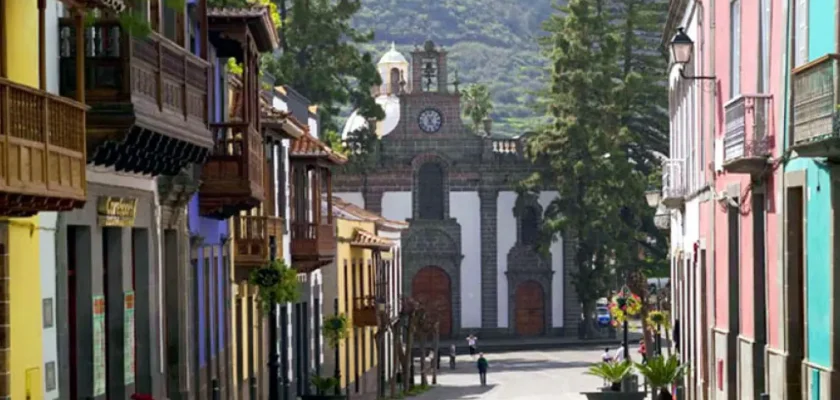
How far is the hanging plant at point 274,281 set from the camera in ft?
105

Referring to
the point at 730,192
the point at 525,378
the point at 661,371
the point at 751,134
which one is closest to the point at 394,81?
the point at 525,378

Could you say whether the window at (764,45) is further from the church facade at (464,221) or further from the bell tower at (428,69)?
the bell tower at (428,69)

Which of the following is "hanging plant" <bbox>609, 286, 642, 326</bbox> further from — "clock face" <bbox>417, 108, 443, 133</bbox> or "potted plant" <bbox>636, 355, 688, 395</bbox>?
"clock face" <bbox>417, 108, 443, 133</bbox>

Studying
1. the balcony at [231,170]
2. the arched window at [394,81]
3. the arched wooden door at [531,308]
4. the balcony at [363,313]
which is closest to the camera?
the balcony at [231,170]

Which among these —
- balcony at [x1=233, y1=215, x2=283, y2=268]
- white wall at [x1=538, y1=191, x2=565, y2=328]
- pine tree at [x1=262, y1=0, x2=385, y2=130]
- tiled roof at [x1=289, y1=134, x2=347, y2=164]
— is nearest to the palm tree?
white wall at [x1=538, y1=191, x2=565, y2=328]

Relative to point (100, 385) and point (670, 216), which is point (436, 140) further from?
point (100, 385)

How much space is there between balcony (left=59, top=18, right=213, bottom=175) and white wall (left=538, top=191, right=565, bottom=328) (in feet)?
234

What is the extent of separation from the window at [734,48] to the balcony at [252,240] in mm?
8777

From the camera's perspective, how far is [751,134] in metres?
23.8

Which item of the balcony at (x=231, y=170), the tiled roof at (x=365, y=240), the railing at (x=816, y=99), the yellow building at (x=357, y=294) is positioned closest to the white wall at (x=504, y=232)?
the yellow building at (x=357, y=294)

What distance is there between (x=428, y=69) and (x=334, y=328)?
48.9 m

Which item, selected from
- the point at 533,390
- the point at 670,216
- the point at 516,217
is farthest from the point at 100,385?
the point at 516,217

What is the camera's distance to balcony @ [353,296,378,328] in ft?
197

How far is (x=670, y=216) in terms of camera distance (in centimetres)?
4828
